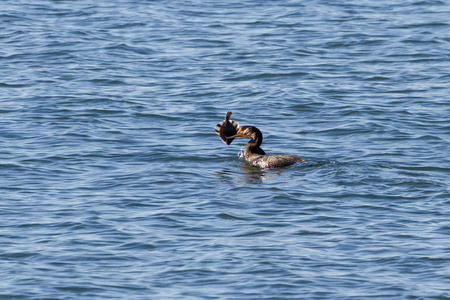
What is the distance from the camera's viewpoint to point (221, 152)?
1534 cm

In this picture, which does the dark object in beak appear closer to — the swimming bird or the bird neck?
the swimming bird

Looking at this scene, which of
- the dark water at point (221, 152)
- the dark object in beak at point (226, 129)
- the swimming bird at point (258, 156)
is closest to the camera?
the dark water at point (221, 152)

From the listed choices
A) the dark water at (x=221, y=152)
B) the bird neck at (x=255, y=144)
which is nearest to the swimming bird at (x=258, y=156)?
the bird neck at (x=255, y=144)

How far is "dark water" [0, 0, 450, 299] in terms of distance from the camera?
372 inches

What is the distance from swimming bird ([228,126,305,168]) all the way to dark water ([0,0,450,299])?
9.1 inches

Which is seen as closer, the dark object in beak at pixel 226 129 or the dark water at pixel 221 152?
the dark water at pixel 221 152

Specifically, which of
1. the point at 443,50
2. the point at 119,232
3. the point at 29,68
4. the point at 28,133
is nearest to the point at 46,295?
the point at 119,232

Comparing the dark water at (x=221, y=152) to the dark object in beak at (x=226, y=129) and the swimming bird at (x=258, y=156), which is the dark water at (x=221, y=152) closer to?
the swimming bird at (x=258, y=156)

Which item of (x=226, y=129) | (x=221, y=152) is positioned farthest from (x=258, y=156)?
(x=221, y=152)

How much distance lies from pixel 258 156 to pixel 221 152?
985 millimetres

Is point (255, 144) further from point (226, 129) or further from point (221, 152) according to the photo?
point (221, 152)

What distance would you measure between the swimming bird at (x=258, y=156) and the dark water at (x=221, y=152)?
0.23 metres

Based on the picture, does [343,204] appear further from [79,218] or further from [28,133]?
[28,133]

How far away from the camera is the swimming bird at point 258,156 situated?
1395 centimetres
